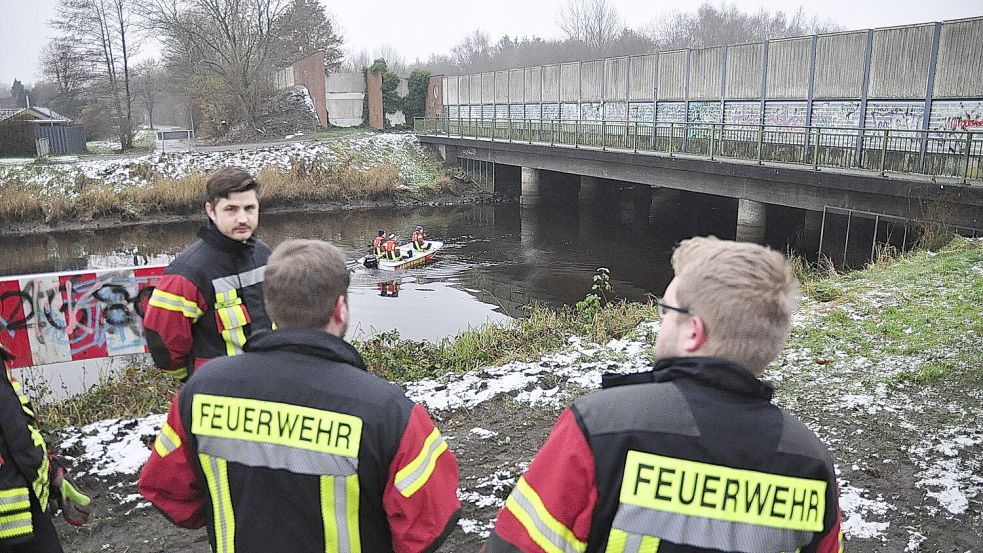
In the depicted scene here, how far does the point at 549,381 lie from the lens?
6562 mm

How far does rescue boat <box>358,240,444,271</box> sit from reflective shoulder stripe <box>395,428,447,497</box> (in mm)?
17311

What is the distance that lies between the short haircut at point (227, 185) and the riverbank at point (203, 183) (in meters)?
28.8

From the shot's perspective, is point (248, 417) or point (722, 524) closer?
point (722, 524)

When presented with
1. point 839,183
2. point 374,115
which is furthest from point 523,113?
point 839,183

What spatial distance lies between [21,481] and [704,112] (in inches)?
1032

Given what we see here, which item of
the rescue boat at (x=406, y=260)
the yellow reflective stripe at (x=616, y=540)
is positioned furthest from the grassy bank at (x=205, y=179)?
the yellow reflective stripe at (x=616, y=540)

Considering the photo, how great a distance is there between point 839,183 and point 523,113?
2587 centimetres

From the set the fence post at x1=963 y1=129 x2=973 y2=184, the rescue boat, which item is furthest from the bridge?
the rescue boat

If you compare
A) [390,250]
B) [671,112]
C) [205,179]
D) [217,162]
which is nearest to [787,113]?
[671,112]

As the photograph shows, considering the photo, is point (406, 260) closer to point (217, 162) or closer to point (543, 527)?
point (543, 527)

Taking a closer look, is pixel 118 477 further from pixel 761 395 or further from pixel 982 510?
pixel 982 510

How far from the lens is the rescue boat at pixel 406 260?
63.4 feet

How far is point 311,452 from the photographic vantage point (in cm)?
204

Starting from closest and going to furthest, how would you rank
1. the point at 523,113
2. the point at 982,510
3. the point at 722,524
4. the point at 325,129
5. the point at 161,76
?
the point at 722,524 → the point at 982,510 → the point at 523,113 → the point at 325,129 → the point at 161,76
